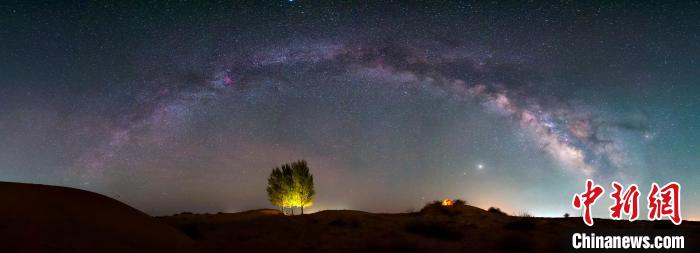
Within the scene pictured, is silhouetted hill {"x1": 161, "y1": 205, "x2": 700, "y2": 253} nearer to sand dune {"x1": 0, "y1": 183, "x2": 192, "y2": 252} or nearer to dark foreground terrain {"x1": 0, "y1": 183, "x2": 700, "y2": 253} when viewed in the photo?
dark foreground terrain {"x1": 0, "y1": 183, "x2": 700, "y2": 253}

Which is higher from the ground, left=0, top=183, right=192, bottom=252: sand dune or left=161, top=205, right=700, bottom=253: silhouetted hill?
left=0, top=183, right=192, bottom=252: sand dune

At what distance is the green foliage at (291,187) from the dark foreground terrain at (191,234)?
26766mm

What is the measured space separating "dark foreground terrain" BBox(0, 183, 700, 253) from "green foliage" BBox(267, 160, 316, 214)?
87.8 feet

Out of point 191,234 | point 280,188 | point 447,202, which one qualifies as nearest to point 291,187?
point 280,188

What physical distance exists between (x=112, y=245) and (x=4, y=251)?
6.98 feet

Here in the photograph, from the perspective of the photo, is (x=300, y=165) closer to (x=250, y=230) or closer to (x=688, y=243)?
(x=250, y=230)

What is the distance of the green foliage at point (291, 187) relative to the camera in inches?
1752

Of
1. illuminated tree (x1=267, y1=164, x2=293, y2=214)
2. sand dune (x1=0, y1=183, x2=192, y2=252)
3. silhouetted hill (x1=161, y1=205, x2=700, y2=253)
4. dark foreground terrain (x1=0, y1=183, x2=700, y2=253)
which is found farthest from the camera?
illuminated tree (x1=267, y1=164, x2=293, y2=214)

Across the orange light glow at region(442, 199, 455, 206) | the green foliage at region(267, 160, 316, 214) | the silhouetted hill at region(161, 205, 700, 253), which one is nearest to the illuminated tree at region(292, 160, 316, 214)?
the green foliage at region(267, 160, 316, 214)

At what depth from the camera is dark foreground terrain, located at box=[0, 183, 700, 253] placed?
375 inches

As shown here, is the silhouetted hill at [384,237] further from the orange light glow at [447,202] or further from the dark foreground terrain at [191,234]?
the orange light glow at [447,202]

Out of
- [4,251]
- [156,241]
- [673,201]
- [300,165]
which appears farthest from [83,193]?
[300,165]

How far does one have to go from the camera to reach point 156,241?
1145 centimetres

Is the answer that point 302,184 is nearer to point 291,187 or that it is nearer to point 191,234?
point 291,187
